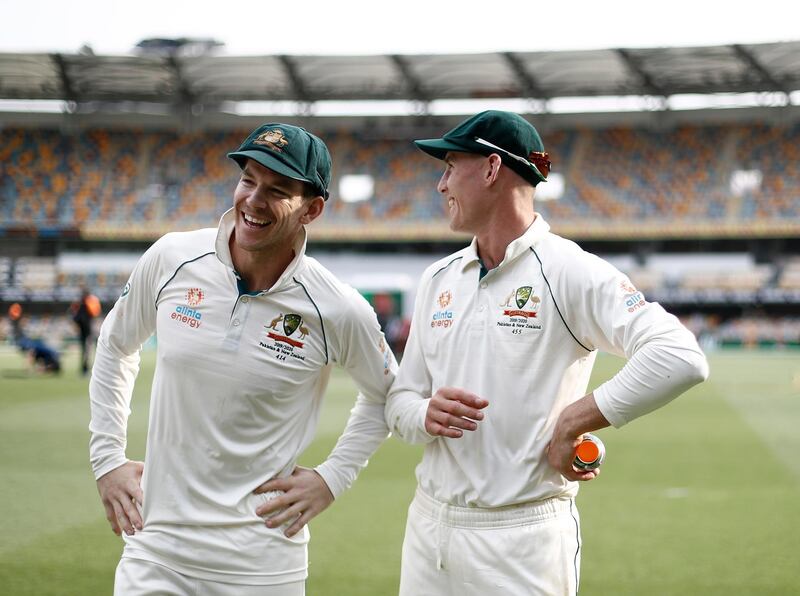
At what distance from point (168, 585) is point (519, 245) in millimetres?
1527

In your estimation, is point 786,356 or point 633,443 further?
point 786,356

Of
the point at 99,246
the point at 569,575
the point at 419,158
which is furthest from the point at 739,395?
the point at 99,246

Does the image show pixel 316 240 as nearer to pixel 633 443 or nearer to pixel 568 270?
pixel 633 443

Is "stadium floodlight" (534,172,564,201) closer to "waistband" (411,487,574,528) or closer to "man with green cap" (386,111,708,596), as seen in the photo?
"man with green cap" (386,111,708,596)

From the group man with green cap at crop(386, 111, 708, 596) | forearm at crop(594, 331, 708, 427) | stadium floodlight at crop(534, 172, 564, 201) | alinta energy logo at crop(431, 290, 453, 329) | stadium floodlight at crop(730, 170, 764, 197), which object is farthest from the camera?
stadium floodlight at crop(534, 172, 564, 201)

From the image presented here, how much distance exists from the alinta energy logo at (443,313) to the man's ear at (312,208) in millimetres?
518

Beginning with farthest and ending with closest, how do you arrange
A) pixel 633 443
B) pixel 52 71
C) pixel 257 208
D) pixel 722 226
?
pixel 722 226 → pixel 52 71 → pixel 633 443 → pixel 257 208

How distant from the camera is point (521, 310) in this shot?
9.91ft

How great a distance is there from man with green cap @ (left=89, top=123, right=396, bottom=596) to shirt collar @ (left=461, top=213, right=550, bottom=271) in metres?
0.40

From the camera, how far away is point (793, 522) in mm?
7398

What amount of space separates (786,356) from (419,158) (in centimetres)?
1952

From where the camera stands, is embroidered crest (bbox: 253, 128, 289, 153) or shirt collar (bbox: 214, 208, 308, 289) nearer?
embroidered crest (bbox: 253, 128, 289, 153)

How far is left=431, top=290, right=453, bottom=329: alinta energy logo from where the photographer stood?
312cm

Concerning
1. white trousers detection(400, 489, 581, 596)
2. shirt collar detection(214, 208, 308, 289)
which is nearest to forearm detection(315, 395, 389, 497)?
white trousers detection(400, 489, 581, 596)
